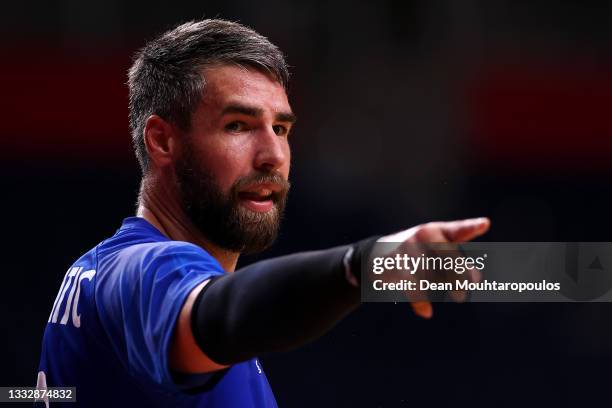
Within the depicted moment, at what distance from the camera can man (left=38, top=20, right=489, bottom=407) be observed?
3.70 ft

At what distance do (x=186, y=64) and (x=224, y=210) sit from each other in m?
0.33

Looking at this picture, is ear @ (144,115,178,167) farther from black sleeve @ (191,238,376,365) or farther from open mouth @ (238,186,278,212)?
black sleeve @ (191,238,376,365)

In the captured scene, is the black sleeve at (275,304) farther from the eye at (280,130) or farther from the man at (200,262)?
the eye at (280,130)

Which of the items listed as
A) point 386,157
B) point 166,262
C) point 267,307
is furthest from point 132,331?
point 386,157

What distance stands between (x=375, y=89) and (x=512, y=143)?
24.2 inches

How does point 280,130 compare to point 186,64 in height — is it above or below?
below

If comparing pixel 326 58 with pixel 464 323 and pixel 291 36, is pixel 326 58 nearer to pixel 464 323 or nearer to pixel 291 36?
pixel 291 36

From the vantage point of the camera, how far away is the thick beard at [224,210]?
5.71 feet

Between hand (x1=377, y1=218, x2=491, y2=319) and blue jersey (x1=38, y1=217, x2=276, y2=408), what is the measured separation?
0.32 meters

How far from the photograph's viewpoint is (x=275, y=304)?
44.3 inches

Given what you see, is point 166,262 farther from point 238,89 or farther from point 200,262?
point 238,89

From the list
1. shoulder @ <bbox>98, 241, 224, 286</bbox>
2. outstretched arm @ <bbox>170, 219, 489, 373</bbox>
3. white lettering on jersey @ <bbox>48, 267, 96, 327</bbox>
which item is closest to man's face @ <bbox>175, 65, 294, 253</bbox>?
white lettering on jersey @ <bbox>48, 267, 96, 327</bbox>

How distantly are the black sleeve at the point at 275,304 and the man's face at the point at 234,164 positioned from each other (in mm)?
563

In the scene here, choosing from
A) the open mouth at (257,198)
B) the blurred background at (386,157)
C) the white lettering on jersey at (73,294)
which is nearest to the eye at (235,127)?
the open mouth at (257,198)
